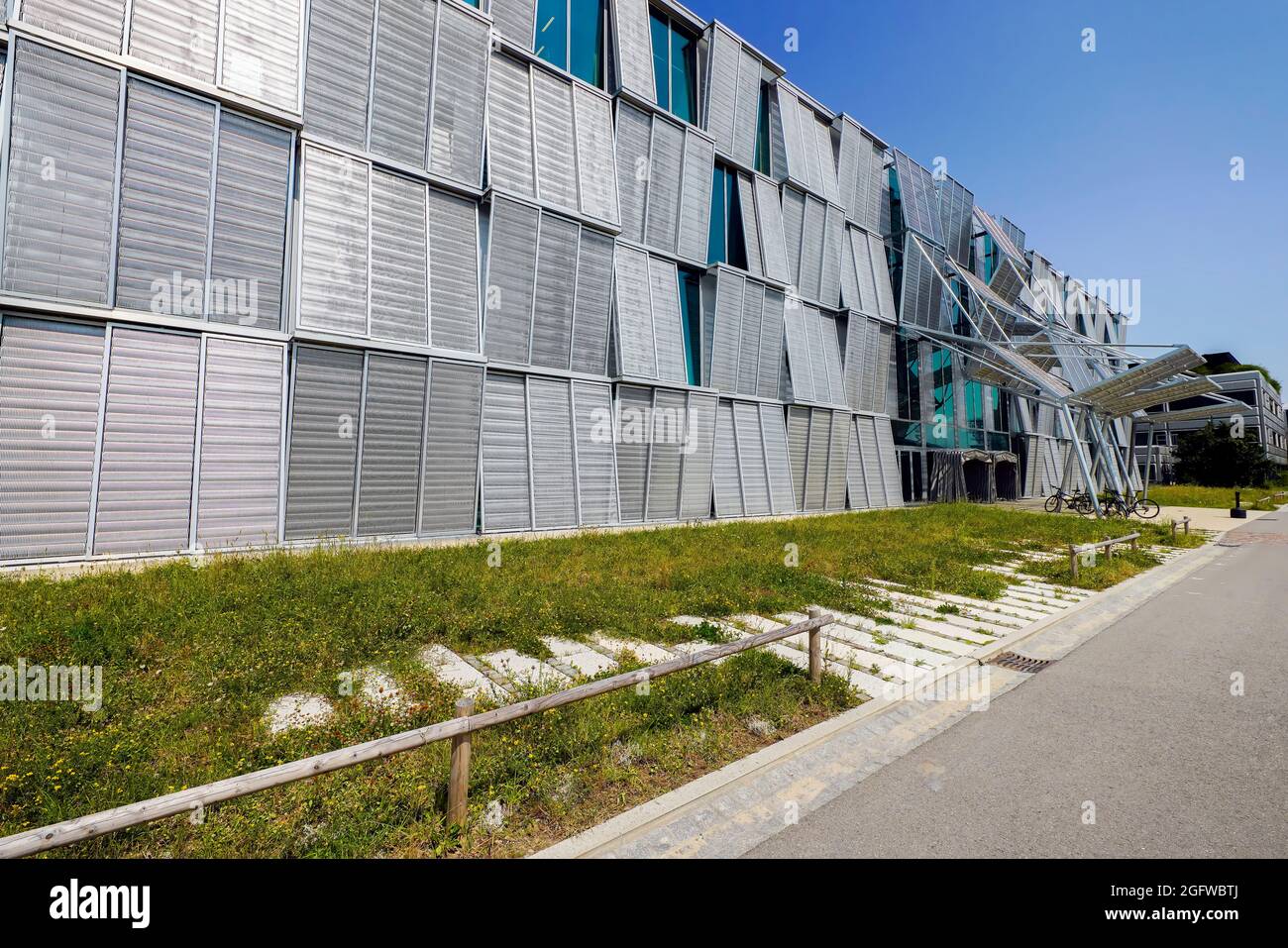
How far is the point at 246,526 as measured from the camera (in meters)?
10.5

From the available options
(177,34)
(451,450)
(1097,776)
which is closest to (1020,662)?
(1097,776)

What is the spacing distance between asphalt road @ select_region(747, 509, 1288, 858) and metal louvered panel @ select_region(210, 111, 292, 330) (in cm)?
1274

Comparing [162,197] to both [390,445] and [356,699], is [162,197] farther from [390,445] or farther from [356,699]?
[356,699]

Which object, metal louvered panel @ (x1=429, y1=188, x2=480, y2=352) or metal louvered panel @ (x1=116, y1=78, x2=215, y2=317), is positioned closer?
metal louvered panel @ (x1=116, y1=78, x2=215, y2=317)

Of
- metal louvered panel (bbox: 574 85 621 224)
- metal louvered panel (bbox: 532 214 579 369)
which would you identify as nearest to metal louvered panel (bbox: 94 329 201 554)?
metal louvered panel (bbox: 532 214 579 369)

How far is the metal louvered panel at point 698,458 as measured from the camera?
18281 mm

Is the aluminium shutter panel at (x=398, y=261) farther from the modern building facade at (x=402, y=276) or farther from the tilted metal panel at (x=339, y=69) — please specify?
the tilted metal panel at (x=339, y=69)

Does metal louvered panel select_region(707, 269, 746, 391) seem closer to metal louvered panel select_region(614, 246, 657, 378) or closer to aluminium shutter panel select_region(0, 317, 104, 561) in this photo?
metal louvered panel select_region(614, 246, 657, 378)

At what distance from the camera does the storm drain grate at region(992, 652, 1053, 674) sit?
6711 mm

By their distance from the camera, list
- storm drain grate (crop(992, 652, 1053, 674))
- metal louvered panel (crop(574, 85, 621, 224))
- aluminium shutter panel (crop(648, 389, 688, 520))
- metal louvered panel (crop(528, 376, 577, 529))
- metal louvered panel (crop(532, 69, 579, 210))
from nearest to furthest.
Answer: storm drain grate (crop(992, 652, 1053, 674))
metal louvered panel (crop(528, 376, 577, 529))
metal louvered panel (crop(532, 69, 579, 210))
metal louvered panel (crop(574, 85, 621, 224))
aluminium shutter panel (crop(648, 389, 688, 520))

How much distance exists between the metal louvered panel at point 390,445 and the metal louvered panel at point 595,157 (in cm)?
764

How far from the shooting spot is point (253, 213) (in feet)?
36.2

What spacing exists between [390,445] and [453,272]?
463 centimetres

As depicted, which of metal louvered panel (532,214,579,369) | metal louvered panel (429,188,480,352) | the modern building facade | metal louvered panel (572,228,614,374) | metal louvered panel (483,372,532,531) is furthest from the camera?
metal louvered panel (572,228,614,374)
